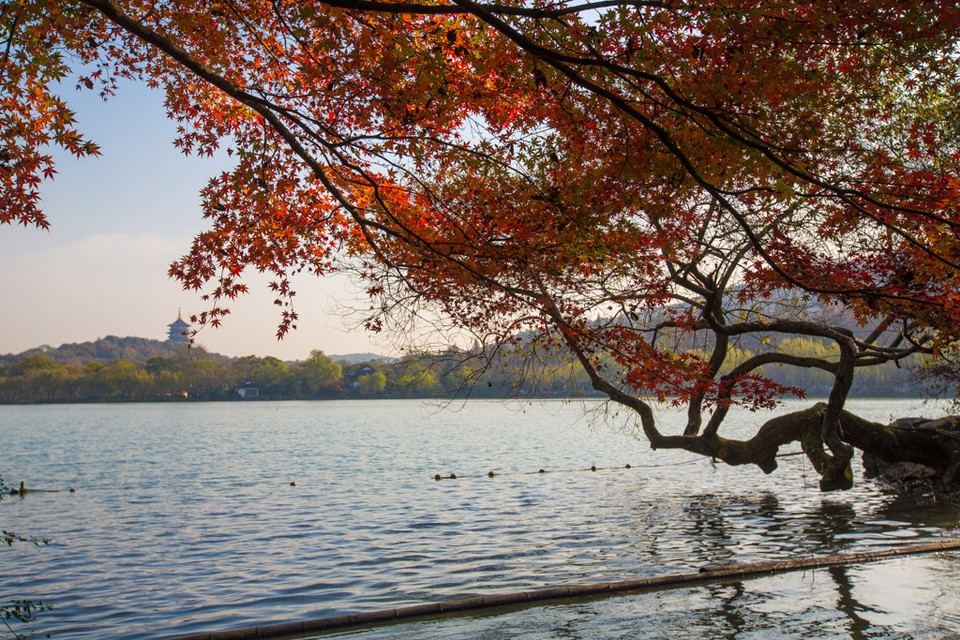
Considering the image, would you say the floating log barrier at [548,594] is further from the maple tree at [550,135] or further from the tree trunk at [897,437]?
the tree trunk at [897,437]

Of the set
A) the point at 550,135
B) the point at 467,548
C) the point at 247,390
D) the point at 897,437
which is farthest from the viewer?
the point at 247,390

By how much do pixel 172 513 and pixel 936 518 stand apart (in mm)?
18969

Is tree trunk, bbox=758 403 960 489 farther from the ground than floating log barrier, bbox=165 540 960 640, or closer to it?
farther from the ground

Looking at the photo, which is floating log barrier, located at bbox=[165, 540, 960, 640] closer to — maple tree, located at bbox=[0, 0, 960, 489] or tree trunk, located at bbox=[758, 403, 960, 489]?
maple tree, located at bbox=[0, 0, 960, 489]

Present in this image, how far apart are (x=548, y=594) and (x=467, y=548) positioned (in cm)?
557

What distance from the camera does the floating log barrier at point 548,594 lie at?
310 inches

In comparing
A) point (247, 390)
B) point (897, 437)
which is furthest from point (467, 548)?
point (247, 390)

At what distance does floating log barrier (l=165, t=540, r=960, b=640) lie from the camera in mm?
7871

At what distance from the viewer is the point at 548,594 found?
9164mm

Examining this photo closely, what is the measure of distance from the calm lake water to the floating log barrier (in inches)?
5.7

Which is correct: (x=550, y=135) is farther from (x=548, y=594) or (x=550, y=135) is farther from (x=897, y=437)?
(x=897, y=437)

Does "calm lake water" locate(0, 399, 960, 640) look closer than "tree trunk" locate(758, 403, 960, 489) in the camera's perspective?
Yes

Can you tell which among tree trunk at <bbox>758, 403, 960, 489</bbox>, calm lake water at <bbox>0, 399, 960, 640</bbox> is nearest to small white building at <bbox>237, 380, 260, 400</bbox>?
calm lake water at <bbox>0, 399, 960, 640</bbox>

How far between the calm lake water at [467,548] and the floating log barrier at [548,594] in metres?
0.14
